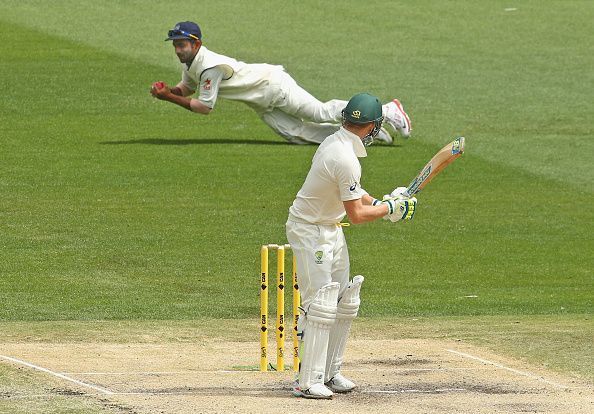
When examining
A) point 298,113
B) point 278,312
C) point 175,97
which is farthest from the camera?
point 298,113

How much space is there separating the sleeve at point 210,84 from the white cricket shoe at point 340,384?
874 cm

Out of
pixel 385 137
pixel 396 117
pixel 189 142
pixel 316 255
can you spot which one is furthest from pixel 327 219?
pixel 385 137

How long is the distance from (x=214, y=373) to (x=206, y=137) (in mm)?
9760

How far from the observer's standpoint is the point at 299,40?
24984mm

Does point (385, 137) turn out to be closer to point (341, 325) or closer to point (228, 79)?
point (228, 79)

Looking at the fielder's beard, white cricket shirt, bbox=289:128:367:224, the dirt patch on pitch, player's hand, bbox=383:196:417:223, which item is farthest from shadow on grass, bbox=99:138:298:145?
player's hand, bbox=383:196:417:223

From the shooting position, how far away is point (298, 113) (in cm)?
1861

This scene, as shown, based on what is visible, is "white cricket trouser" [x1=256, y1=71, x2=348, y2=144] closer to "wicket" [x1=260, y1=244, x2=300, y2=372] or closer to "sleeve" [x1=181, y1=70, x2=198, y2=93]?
"sleeve" [x1=181, y1=70, x2=198, y2=93]

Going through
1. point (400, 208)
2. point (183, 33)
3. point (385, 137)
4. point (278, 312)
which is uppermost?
point (183, 33)

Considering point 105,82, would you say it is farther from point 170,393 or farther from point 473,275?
point 170,393

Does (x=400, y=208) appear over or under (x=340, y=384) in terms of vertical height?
over

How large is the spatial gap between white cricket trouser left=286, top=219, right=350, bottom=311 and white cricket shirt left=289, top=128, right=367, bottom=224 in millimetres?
64

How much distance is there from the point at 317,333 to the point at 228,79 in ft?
30.5

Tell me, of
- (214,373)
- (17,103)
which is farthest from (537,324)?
(17,103)
